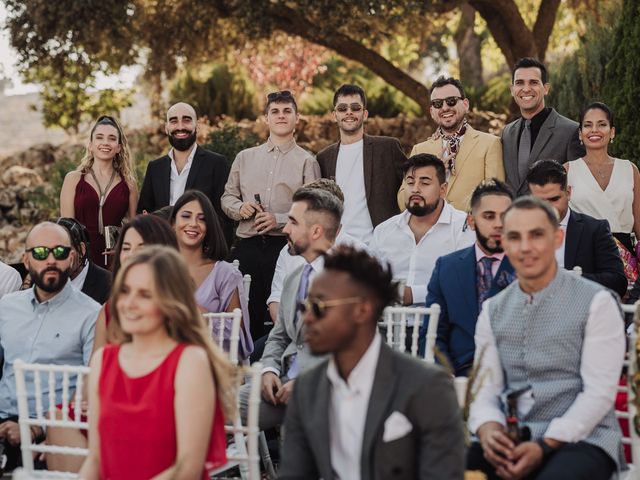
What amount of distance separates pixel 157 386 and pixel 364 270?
835mm

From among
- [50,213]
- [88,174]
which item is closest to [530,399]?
[88,174]

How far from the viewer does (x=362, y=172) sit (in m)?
6.93

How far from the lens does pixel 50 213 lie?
1268 centimetres

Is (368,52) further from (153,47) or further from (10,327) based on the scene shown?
(10,327)

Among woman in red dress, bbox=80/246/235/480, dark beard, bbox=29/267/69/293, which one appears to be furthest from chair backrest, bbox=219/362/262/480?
dark beard, bbox=29/267/69/293

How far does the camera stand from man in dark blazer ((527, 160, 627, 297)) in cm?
538

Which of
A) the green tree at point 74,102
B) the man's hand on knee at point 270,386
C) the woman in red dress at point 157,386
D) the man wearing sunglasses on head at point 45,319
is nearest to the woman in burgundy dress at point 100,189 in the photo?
the man wearing sunglasses on head at point 45,319

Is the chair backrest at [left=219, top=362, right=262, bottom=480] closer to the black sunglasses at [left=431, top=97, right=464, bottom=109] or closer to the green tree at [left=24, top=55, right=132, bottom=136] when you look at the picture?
the black sunglasses at [left=431, top=97, right=464, bottom=109]

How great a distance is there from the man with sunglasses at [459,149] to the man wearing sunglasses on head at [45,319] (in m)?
2.57

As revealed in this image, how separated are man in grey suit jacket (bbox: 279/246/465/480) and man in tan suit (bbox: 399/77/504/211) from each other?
3.34 metres

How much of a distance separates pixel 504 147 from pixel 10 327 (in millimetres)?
3387

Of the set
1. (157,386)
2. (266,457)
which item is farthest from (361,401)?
(266,457)

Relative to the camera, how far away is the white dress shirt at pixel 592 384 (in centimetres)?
367

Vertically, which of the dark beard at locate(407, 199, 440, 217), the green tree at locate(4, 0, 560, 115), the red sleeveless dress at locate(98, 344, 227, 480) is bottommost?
the red sleeveless dress at locate(98, 344, 227, 480)
